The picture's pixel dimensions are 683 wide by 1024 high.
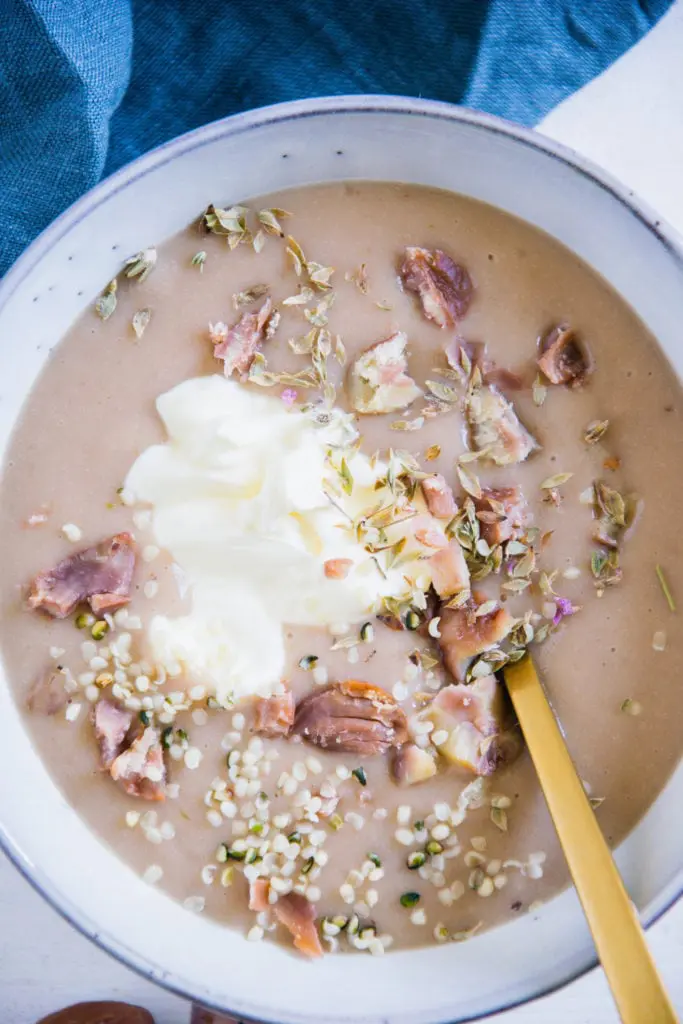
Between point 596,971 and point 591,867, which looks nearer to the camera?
point 591,867

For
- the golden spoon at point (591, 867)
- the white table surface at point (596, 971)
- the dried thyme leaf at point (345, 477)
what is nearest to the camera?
the golden spoon at point (591, 867)

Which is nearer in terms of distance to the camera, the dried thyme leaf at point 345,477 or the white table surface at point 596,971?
the dried thyme leaf at point 345,477

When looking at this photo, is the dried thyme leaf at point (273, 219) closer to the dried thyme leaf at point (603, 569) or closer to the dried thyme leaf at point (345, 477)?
the dried thyme leaf at point (345, 477)

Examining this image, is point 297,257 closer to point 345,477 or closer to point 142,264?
point 142,264

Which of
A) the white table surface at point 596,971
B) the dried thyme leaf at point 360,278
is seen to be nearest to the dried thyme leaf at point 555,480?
the dried thyme leaf at point 360,278

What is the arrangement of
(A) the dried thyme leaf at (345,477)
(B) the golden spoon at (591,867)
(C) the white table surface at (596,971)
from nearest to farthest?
(B) the golden spoon at (591,867) → (A) the dried thyme leaf at (345,477) → (C) the white table surface at (596,971)

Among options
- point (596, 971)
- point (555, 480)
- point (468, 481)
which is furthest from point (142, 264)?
point (596, 971)

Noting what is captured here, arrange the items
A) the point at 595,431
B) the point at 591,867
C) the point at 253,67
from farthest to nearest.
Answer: the point at 253,67, the point at 595,431, the point at 591,867

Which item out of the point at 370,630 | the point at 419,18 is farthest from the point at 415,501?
the point at 419,18
